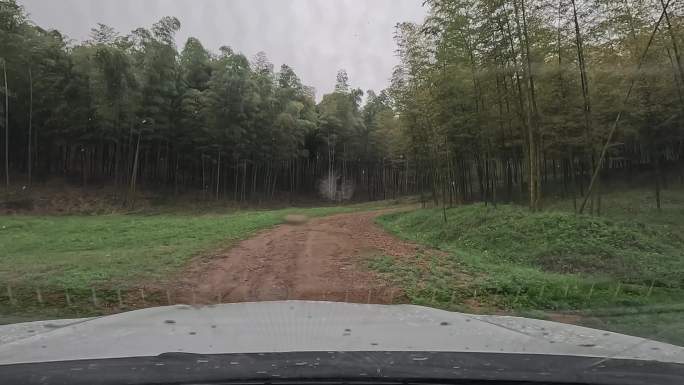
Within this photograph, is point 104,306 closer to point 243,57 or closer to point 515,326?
point 515,326

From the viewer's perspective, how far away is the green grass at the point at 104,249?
668 cm

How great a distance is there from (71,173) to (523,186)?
20.8m

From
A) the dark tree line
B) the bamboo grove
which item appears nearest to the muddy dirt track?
the bamboo grove

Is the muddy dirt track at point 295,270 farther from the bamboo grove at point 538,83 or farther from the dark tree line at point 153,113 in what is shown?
the dark tree line at point 153,113

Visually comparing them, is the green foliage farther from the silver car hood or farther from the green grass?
the green grass

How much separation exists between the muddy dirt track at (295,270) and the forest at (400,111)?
5.04 m

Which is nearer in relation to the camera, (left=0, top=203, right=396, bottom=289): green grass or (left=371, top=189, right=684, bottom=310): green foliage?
(left=371, top=189, right=684, bottom=310): green foliage

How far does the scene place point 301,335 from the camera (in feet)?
11.0

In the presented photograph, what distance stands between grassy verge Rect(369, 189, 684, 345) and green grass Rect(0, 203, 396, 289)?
3366mm

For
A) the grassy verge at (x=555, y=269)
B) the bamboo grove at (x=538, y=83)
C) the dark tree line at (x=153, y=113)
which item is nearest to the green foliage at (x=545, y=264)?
the grassy verge at (x=555, y=269)

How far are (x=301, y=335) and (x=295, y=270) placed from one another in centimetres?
438

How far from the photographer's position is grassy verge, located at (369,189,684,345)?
18.6ft

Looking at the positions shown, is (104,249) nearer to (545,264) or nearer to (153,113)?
(545,264)

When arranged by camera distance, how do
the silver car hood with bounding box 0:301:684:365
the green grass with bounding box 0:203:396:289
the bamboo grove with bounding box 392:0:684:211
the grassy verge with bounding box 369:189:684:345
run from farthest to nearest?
the bamboo grove with bounding box 392:0:684:211, the green grass with bounding box 0:203:396:289, the grassy verge with bounding box 369:189:684:345, the silver car hood with bounding box 0:301:684:365
